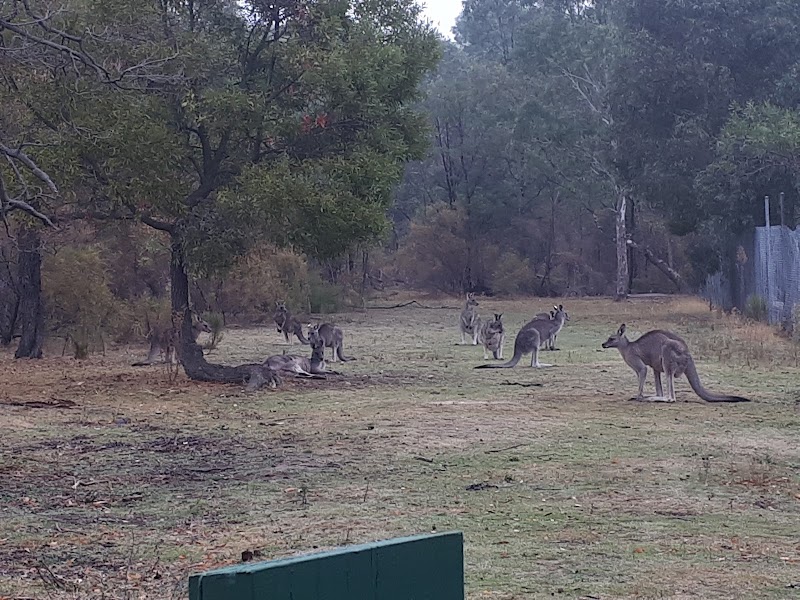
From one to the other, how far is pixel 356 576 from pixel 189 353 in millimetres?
15029

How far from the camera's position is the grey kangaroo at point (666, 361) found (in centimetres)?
1392

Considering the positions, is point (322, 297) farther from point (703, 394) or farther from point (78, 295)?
point (703, 394)

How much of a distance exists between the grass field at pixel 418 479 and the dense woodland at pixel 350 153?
221cm

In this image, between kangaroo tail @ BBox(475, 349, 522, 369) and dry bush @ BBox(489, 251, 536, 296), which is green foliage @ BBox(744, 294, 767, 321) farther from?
dry bush @ BBox(489, 251, 536, 296)

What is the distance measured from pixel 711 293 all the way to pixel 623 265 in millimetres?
8719

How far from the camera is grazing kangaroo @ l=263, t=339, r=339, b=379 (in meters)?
17.4

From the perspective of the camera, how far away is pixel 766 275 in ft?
88.6

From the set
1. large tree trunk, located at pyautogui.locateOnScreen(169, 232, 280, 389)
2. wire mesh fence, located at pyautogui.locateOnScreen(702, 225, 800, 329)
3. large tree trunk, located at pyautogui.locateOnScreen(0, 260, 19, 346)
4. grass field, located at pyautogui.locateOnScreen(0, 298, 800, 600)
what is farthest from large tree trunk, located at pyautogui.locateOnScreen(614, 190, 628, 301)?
large tree trunk, located at pyautogui.locateOnScreen(169, 232, 280, 389)

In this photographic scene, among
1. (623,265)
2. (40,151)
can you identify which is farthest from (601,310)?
(40,151)

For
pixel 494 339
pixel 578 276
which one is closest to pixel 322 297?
pixel 494 339

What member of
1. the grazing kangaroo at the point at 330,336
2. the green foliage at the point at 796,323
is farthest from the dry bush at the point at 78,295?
the green foliage at the point at 796,323

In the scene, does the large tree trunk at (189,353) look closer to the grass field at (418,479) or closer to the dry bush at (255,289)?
the grass field at (418,479)

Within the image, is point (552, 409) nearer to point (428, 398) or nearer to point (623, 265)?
point (428, 398)

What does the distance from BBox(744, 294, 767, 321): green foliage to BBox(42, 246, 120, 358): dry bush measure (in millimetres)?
13601
